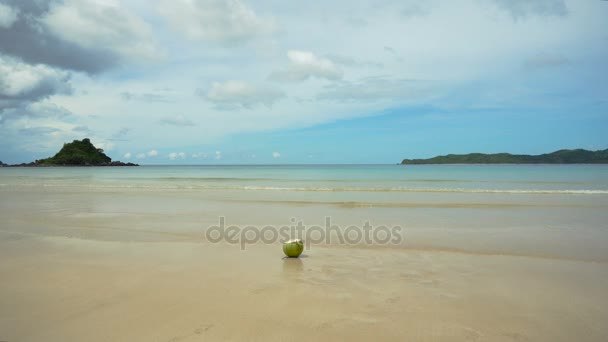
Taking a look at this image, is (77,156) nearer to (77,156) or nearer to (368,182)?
(77,156)

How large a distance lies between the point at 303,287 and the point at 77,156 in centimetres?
15858

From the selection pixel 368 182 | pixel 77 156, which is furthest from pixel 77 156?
pixel 368 182

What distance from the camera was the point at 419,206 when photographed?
14125mm

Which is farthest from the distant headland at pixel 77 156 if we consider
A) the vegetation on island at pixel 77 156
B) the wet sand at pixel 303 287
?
the wet sand at pixel 303 287

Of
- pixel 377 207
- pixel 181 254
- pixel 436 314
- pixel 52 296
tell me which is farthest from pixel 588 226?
pixel 52 296

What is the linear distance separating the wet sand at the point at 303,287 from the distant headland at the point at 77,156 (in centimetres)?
15066

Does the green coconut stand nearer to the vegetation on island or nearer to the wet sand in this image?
the wet sand

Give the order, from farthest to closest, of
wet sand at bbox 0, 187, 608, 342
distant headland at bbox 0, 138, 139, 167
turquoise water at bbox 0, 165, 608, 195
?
distant headland at bbox 0, 138, 139, 167
turquoise water at bbox 0, 165, 608, 195
wet sand at bbox 0, 187, 608, 342

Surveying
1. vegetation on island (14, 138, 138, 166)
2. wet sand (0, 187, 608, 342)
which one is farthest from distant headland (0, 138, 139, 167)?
wet sand (0, 187, 608, 342)

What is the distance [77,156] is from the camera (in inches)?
5335

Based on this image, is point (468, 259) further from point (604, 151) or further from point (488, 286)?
point (604, 151)

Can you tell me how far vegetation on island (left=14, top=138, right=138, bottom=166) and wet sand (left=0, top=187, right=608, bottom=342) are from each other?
150648 millimetres

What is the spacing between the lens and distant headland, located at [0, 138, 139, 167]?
135 metres

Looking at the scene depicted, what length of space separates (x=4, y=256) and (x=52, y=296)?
3038 mm
